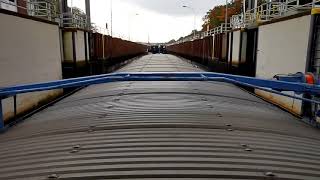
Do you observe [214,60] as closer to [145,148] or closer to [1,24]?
[1,24]

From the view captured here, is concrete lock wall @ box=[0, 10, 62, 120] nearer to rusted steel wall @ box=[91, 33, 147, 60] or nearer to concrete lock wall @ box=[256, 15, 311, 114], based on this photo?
rusted steel wall @ box=[91, 33, 147, 60]

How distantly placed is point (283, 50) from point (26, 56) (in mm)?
8756

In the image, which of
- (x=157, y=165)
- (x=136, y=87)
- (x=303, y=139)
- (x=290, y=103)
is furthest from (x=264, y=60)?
(x=157, y=165)

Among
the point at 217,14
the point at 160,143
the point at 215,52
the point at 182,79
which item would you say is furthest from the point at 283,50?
the point at 217,14

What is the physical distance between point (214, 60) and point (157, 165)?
2165cm

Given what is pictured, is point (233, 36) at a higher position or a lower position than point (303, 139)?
higher

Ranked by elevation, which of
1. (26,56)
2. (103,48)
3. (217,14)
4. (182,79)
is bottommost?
(182,79)

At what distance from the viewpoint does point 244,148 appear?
3.95 meters

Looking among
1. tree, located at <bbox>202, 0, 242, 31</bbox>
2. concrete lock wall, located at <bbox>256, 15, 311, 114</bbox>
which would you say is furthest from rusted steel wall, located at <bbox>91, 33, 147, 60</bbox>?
tree, located at <bbox>202, 0, 242, 31</bbox>

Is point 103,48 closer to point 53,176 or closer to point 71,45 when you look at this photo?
point 71,45

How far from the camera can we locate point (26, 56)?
11656 millimetres

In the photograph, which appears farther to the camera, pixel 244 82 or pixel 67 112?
pixel 67 112

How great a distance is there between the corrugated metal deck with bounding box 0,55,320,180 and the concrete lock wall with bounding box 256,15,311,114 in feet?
14.4

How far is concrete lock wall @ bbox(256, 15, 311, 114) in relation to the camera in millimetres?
10156
